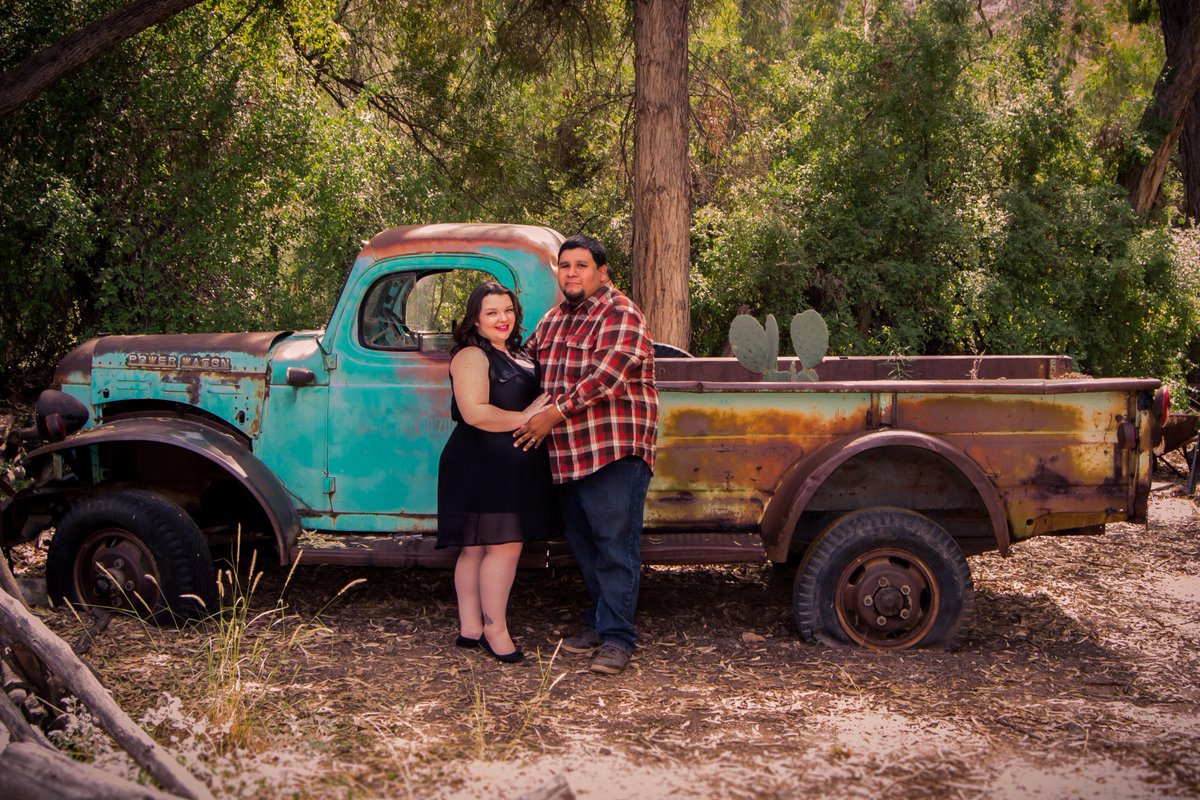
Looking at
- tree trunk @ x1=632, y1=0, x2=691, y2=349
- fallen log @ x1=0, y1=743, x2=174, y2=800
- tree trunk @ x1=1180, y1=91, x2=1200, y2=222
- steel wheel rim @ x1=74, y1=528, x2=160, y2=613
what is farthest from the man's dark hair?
tree trunk @ x1=1180, y1=91, x2=1200, y2=222

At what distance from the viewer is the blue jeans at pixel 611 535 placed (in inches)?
182

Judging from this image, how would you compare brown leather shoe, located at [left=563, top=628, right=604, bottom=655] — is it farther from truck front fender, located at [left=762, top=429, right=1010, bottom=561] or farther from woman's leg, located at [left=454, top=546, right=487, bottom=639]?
truck front fender, located at [left=762, top=429, right=1010, bottom=561]

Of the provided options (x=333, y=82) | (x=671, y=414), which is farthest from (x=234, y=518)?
(x=333, y=82)

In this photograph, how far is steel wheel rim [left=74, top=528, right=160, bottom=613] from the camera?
16.8 ft

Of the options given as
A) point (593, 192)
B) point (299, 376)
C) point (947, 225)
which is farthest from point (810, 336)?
point (593, 192)

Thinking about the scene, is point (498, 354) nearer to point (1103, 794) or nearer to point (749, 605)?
point (749, 605)

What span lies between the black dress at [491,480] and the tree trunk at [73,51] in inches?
214

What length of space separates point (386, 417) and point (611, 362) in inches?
50.8

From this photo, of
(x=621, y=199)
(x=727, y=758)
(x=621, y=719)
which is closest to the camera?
(x=727, y=758)

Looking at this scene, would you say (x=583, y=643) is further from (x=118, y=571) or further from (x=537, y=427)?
(x=118, y=571)

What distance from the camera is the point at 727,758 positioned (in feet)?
12.5

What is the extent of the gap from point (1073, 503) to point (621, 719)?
235 cm

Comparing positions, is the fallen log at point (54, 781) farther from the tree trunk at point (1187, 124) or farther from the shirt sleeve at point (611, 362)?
the tree trunk at point (1187, 124)

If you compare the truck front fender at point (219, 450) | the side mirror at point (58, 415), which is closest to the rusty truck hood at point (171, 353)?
the side mirror at point (58, 415)
